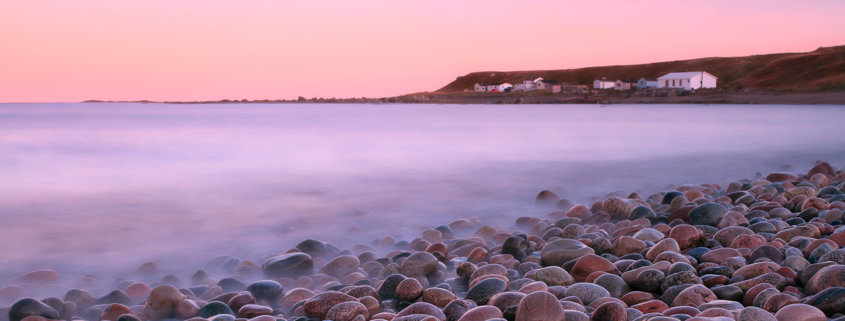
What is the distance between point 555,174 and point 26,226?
799cm

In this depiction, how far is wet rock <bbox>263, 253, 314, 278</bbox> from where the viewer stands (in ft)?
15.5

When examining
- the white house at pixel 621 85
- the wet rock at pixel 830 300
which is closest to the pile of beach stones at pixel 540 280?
the wet rock at pixel 830 300

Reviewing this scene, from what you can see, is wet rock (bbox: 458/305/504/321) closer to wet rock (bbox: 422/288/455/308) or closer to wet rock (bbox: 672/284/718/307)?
wet rock (bbox: 422/288/455/308)

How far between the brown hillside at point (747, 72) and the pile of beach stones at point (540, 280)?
61884 mm

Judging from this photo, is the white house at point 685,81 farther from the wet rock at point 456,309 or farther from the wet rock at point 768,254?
the wet rock at point 456,309

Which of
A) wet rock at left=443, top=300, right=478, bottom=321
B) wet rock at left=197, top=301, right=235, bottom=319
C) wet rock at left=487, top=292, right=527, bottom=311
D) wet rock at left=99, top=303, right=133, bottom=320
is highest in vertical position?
wet rock at left=487, top=292, right=527, bottom=311

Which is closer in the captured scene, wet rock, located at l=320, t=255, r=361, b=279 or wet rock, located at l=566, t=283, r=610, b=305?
wet rock, located at l=566, t=283, r=610, b=305

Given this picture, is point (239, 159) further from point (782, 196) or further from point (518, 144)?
point (782, 196)

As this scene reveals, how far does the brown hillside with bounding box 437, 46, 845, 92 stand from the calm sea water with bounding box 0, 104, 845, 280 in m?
51.3

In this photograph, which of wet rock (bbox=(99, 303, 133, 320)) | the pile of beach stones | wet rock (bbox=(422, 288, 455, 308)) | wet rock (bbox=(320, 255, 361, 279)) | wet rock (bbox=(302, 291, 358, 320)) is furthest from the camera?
wet rock (bbox=(320, 255, 361, 279))

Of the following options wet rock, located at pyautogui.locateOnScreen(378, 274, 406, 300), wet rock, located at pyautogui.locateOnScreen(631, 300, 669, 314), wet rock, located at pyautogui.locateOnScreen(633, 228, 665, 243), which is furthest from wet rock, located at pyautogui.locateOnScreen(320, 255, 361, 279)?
wet rock, located at pyautogui.locateOnScreen(631, 300, 669, 314)

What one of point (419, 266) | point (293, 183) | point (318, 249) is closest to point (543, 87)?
point (293, 183)

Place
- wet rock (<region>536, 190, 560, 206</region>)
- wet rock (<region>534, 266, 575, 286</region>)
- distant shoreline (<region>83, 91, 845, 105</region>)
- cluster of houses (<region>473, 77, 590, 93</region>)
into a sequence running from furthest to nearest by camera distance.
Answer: cluster of houses (<region>473, 77, 590, 93</region>)
distant shoreline (<region>83, 91, 845, 105</region>)
wet rock (<region>536, 190, 560, 206</region>)
wet rock (<region>534, 266, 575, 286</region>)

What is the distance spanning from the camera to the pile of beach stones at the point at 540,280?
3.08 m
